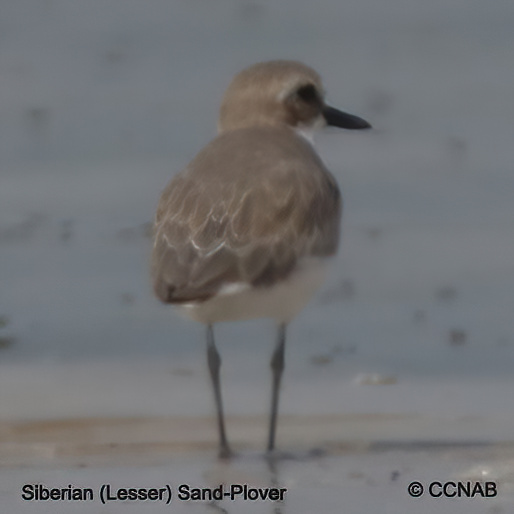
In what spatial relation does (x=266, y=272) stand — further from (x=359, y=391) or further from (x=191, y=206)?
(x=359, y=391)

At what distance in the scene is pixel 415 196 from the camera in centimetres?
1113

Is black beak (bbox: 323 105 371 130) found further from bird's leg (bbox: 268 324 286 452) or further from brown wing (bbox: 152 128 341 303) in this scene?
bird's leg (bbox: 268 324 286 452)

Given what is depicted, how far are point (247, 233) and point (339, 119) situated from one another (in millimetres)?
1344

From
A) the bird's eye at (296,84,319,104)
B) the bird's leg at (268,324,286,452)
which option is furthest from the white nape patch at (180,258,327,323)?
the bird's eye at (296,84,319,104)

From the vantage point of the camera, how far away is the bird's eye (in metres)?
7.77

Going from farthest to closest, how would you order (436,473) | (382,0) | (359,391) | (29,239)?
(382,0)
(29,239)
(359,391)
(436,473)

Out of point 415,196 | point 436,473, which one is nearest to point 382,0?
point 415,196

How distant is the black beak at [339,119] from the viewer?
26.1ft

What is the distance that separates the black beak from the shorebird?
0.49m

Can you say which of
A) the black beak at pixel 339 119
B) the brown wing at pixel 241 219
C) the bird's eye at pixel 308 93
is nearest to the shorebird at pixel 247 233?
the brown wing at pixel 241 219

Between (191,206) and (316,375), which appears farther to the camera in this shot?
(316,375)

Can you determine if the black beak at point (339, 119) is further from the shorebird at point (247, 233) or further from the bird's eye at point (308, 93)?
the shorebird at point (247, 233)

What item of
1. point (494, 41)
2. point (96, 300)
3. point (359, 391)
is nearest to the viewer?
point (359, 391)

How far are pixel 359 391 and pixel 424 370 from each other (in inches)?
20.6
